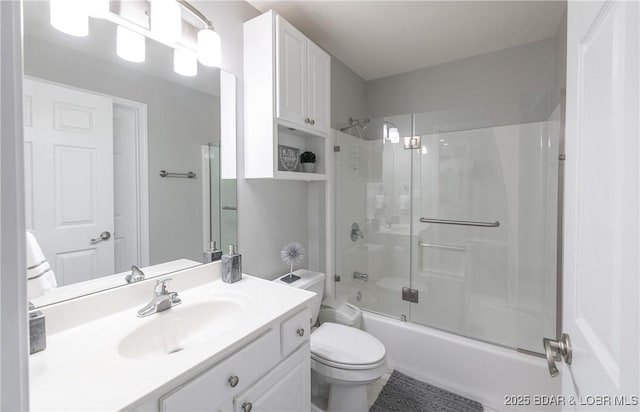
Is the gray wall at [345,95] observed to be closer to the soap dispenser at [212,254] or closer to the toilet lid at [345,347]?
the soap dispenser at [212,254]

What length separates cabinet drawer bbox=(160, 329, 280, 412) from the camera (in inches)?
29.1

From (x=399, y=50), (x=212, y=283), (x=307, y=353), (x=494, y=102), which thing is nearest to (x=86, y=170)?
(x=212, y=283)

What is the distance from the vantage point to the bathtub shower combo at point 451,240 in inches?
73.8

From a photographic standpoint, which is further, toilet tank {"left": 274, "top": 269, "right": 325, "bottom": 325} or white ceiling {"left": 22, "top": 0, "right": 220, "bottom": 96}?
toilet tank {"left": 274, "top": 269, "right": 325, "bottom": 325}

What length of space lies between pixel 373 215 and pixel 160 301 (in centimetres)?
177

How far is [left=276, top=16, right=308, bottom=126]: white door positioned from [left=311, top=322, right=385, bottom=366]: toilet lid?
4.17ft

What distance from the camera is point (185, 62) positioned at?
53.1 inches

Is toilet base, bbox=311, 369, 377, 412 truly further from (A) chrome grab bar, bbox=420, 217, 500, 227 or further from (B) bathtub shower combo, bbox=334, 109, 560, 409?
(A) chrome grab bar, bbox=420, 217, 500, 227

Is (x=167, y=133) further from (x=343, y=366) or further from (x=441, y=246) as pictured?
(x=441, y=246)

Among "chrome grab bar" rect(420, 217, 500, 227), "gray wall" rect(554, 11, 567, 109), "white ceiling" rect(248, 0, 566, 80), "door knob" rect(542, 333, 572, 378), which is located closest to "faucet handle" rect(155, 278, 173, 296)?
"door knob" rect(542, 333, 572, 378)

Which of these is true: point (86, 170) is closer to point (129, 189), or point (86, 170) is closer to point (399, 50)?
point (129, 189)

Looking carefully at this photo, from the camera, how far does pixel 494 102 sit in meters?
2.30

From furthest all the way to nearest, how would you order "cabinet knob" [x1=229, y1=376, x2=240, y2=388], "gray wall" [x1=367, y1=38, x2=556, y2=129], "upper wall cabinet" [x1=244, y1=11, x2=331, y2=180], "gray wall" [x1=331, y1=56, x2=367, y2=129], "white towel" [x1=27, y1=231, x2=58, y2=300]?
"gray wall" [x1=331, y1=56, x2=367, y2=129], "gray wall" [x1=367, y1=38, x2=556, y2=129], "upper wall cabinet" [x1=244, y1=11, x2=331, y2=180], "cabinet knob" [x1=229, y1=376, x2=240, y2=388], "white towel" [x1=27, y1=231, x2=58, y2=300]

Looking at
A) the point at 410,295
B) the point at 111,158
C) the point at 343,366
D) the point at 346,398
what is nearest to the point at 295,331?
the point at 343,366
